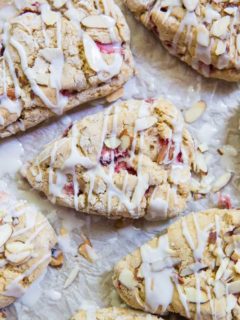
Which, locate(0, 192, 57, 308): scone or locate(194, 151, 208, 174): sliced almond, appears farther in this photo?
locate(194, 151, 208, 174): sliced almond

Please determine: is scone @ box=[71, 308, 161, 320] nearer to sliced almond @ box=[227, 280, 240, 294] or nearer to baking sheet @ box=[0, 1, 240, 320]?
baking sheet @ box=[0, 1, 240, 320]

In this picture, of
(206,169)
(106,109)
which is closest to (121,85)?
(106,109)

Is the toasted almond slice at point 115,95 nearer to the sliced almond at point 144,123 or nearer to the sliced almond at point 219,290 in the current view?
the sliced almond at point 144,123

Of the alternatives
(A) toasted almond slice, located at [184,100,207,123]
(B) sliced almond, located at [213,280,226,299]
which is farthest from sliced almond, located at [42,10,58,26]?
(B) sliced almond, located at [213,280,226,299]

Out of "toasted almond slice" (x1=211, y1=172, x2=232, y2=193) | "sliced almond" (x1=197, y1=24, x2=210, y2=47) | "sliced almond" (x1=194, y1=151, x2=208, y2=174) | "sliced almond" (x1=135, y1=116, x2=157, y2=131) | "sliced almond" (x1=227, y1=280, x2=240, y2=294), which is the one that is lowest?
"sliced almond" (x1=227, y1=280, x2=240, y2=294)

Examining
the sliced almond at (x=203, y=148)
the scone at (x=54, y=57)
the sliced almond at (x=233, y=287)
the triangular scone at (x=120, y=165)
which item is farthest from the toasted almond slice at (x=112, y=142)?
the sliced almond at (x=233, y=287)
